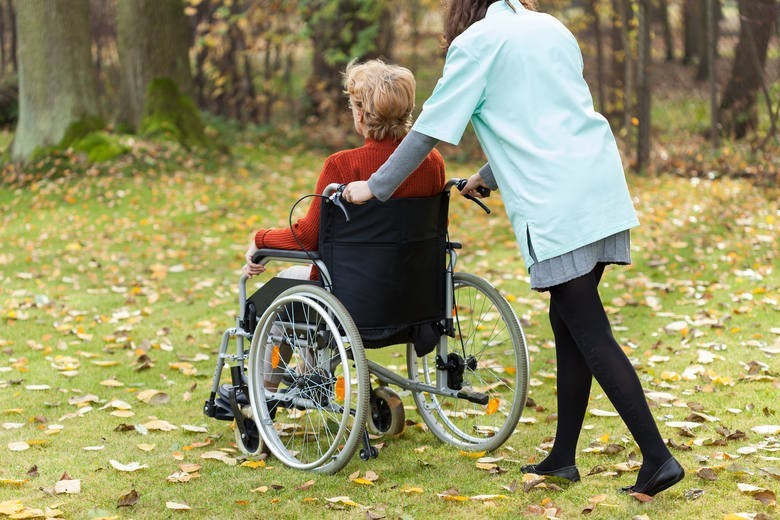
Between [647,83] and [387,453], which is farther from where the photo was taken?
[647,83]

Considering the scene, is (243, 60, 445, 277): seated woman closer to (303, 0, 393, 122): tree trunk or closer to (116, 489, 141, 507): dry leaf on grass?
(116, 489, 141, 507): dry leaf on grass

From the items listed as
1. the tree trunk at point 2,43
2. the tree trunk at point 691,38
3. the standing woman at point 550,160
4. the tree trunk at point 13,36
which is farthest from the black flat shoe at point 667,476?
the tree trunk at point 2,43

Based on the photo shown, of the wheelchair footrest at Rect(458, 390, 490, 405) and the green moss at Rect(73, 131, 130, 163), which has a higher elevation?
the green moss at Rect(73, 131, 130, 163)

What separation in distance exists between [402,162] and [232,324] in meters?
3.33

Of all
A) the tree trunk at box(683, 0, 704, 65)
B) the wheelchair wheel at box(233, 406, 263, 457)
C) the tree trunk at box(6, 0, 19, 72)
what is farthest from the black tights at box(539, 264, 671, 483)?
the tree trunk at box(6, 0, 19, 72)

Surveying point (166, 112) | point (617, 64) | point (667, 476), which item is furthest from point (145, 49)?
point (667, 476)

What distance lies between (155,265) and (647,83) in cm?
617

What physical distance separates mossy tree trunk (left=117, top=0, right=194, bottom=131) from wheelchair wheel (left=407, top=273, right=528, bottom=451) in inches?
324

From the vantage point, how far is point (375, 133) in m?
3.41

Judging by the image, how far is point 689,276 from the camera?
6.78m

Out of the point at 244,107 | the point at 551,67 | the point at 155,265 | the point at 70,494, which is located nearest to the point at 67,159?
the point at 155,265

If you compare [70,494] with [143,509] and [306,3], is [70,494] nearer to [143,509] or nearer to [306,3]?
[143,509]

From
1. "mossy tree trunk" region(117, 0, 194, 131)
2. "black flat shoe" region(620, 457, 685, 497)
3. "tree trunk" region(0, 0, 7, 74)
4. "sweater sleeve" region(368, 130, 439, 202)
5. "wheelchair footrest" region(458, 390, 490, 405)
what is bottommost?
"black flat shoe" region(620, 457, 685, 497)

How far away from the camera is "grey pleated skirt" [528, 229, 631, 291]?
293cm
